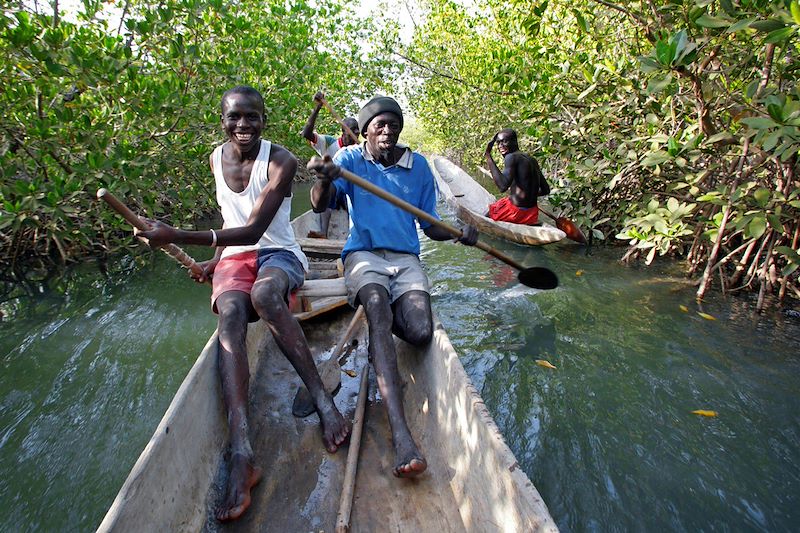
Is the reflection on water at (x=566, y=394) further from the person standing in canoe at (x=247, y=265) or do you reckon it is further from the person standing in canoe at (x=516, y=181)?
the person standing in canoe at (x=516, y=181)

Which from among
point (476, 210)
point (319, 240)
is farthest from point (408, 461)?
point (476, 210)

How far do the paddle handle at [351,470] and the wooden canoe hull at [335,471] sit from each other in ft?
0.22

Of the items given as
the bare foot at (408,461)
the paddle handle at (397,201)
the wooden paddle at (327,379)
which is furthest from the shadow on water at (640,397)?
the paddle handle at (397,201)

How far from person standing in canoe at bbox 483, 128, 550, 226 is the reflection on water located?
1.28 metres

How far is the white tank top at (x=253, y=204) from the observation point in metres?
2.42

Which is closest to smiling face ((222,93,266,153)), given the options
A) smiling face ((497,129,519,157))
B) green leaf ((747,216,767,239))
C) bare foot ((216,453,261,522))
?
bare foot ((216,453,261,522))

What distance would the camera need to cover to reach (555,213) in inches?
276

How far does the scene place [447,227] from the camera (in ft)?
8.85

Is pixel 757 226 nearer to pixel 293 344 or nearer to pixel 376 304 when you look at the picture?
pixel 376 304

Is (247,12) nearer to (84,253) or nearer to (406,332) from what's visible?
(84,253)

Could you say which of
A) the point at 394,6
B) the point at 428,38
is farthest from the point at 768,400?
the point at 394,6

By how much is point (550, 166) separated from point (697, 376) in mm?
6509

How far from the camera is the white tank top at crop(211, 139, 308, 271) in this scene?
2.42m

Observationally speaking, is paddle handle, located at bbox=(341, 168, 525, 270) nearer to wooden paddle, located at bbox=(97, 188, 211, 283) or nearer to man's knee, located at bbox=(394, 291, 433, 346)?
man's knee, located at bbox=(394, 291, 433, 346)
